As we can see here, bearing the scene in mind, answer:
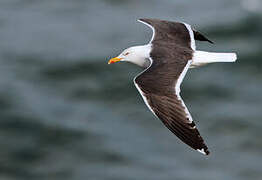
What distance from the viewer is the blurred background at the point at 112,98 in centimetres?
1884

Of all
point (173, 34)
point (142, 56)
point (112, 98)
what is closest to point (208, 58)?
point (142, 56)

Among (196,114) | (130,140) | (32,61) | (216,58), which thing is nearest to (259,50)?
(196,114)

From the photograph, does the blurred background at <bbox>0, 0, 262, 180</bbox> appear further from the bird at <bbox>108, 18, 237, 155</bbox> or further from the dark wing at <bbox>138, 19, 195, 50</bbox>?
the bird at <bbox>108, 18, 237, 155</bbox>

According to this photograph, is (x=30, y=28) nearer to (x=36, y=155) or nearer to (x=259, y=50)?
(x=36, y=155)

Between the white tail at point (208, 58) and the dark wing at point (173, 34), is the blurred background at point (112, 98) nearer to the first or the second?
the dark wing at point (173, 34)

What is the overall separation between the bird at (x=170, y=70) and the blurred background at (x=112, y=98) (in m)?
7.76

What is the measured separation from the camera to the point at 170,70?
980 cm

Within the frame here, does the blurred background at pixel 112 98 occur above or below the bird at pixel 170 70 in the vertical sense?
below

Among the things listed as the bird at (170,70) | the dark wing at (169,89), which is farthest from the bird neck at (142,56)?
the dark wing at (169,89)

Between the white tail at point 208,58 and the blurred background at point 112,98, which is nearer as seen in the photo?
the white tail at point 208,58

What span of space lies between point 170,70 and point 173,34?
1.65m

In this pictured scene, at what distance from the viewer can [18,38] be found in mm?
22062

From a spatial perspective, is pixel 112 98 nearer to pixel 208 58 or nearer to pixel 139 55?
pixel 139 55

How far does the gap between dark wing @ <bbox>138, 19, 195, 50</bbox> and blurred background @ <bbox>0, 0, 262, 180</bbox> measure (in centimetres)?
764
